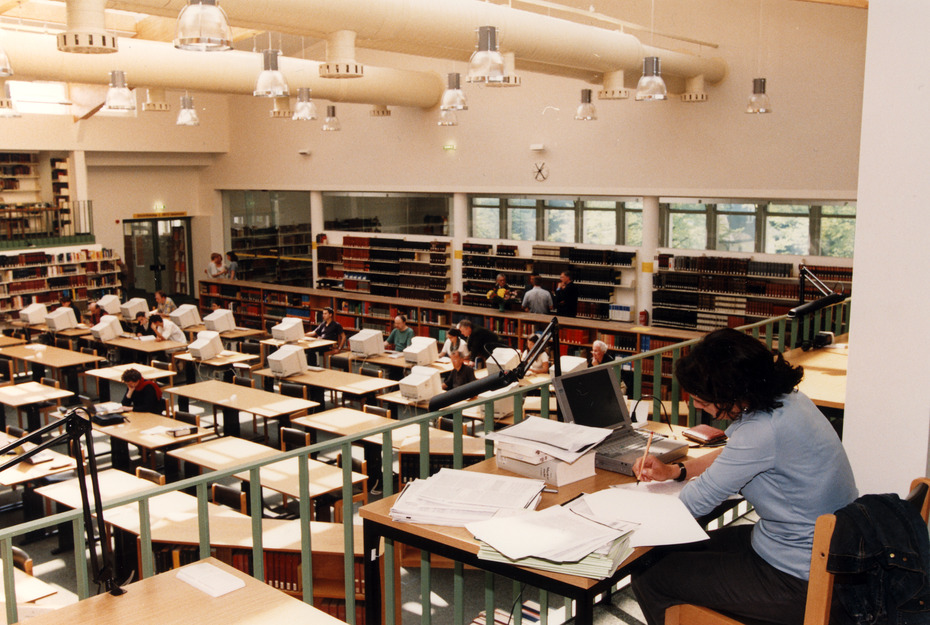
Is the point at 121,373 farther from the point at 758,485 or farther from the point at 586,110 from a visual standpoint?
the point at 758,485

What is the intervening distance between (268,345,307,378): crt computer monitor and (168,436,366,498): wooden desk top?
2504mm

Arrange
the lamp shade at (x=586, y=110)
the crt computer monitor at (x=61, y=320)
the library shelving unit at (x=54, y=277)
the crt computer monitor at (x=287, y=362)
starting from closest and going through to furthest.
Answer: the crt computer monitor at (x=287, y=362) → the lamp shade at (x=586, y=110) → the crt computer monitor at (x=61, y=320) → the library shelving unit at (x=54, y=277)

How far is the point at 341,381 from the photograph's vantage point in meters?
9.30

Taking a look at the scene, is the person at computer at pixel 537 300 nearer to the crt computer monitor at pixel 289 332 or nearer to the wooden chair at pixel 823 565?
the crt computer monitor at pixel 289 332

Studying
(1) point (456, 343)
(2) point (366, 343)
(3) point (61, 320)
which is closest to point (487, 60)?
(1) point (456, 343)

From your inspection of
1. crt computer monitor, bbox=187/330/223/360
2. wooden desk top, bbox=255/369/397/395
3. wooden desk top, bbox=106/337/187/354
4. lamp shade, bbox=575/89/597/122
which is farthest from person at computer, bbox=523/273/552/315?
wooden desk top, bbox=106/337/187/354

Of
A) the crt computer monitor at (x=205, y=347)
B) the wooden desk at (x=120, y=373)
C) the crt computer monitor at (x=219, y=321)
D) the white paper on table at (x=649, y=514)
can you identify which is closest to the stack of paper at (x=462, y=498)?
the white paper on table at (x=649, y=514)

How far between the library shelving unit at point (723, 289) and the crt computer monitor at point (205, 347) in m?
6.27

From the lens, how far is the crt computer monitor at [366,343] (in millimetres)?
10789

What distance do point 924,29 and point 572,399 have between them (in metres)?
1.64

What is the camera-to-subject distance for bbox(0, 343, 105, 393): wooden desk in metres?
10.5

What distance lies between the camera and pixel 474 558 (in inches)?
84.8

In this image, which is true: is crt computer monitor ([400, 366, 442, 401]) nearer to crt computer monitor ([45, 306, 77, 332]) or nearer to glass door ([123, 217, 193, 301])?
crt computer monitor ([45, 306, 77, 332])

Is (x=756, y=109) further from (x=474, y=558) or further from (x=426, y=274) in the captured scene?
(x=474, y=558)
